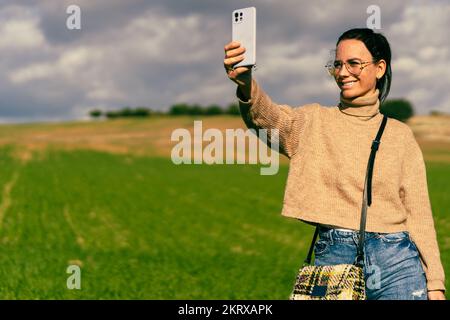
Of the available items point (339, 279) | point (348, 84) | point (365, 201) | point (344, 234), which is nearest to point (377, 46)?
point (348, 84)

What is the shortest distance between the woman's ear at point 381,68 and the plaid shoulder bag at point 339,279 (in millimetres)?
444

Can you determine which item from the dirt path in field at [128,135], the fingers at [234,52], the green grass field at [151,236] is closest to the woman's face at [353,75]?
the fingers at [234,52]

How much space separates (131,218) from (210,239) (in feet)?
16.8

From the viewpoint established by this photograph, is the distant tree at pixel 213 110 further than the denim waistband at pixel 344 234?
Yes

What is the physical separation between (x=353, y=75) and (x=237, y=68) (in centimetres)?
74

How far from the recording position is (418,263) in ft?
11.1

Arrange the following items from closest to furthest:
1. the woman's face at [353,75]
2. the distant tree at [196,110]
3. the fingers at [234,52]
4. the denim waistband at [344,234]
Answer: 1. the fingers at [234,52]
2. the denim waistband at [344,234]
3. the woman's face at [353,75]
4. the distant tree at [196,110]

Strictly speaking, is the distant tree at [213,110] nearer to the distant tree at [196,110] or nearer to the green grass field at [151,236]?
the distant tree at [196,110]

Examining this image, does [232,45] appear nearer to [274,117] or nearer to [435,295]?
[274,117]

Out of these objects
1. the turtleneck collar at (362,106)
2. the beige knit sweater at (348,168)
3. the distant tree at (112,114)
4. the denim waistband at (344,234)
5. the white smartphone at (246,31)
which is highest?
the white smartphone at (246,31)

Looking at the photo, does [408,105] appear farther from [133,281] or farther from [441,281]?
[441,281]

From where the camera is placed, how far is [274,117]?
334cm

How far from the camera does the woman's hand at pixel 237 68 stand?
118 inches
